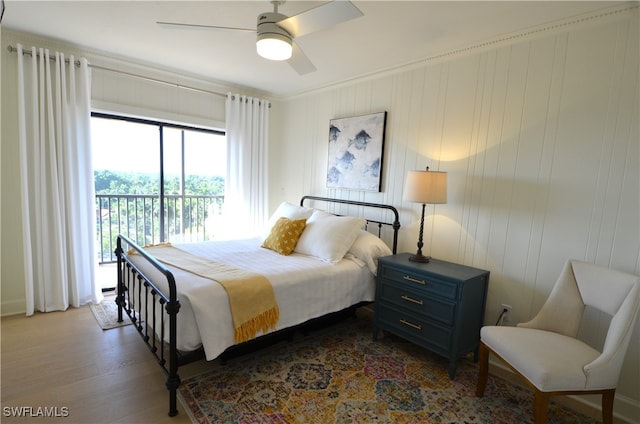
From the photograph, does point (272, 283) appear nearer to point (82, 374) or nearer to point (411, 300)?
point (411, 300)

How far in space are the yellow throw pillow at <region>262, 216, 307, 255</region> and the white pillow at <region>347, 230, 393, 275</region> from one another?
539mm

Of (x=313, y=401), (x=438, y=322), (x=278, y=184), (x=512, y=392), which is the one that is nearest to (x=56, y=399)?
(x=313, y=401)

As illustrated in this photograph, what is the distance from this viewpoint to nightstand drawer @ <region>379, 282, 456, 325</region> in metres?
2.33

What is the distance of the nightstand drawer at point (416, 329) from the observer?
92.9 inches

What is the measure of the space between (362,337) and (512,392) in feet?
3.84

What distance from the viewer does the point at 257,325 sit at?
2.12 metres

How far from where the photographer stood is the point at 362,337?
2.91 metres

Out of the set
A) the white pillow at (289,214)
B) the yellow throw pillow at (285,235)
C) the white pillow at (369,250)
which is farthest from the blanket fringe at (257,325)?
the white pillow at (289,214)

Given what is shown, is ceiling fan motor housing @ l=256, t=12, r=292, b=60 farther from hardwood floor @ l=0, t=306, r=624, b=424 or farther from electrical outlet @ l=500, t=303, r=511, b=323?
electrical outlet @ l=500, t=303, r=511, b=323

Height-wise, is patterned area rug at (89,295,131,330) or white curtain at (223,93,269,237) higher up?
white curtain at (223,93,269,237)

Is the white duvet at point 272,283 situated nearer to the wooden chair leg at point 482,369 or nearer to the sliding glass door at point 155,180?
the wooden chair leg at point 482,369

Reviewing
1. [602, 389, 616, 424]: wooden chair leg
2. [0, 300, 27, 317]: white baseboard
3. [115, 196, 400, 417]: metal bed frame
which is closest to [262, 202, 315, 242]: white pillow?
[115, 196, 400, 417]: metal bed frame

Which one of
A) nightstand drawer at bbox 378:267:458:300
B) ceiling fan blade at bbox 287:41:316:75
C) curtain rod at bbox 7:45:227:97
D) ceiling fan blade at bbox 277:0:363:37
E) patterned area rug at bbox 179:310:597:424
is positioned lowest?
patterned area rug at bbox 179:310:597:424

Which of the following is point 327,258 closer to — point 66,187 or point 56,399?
point 56,399
